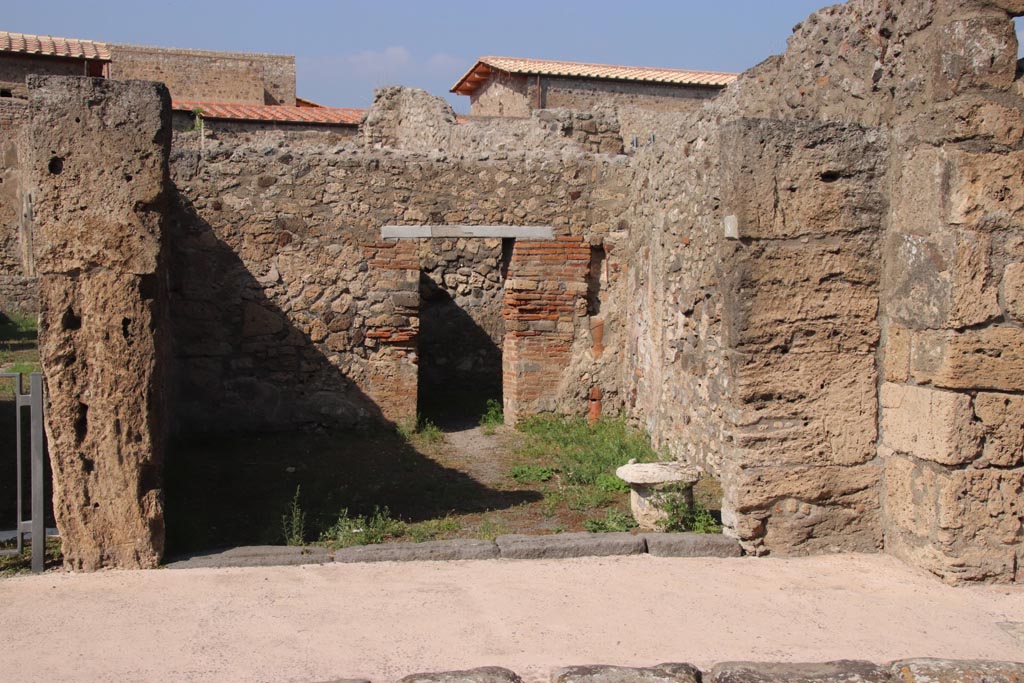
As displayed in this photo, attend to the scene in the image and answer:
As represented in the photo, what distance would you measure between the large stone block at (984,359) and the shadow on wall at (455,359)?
6.48 metres

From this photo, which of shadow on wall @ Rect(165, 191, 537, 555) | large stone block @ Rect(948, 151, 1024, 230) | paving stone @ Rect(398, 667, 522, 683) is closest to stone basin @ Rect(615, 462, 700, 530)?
shadow on wall @ Rect(165, 191, 537, 555)

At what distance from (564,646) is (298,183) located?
6056 millimetres

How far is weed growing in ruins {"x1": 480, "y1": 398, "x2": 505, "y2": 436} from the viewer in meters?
9.39

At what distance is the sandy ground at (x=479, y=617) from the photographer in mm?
3510

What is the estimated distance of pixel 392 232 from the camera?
29.1 ft

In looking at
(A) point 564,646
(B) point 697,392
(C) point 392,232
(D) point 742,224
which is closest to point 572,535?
(A) point 564,646

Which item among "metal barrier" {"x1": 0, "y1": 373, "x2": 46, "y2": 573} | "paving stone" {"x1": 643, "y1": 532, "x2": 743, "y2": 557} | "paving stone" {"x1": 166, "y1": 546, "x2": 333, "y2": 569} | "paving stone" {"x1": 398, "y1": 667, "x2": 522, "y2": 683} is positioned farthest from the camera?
"paving stone" {"x1": 643, "y1": 532, "x2": 743, "y2": 557}

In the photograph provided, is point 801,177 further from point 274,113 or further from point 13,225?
point 274,113

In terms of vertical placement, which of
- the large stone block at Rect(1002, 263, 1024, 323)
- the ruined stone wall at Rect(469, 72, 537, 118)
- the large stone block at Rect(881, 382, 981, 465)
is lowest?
the large stone block at Rect(881, 382, 981, 465)

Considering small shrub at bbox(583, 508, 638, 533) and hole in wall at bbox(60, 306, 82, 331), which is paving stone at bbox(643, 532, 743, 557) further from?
hole in wall at bbox(60, 306, 82, 331)

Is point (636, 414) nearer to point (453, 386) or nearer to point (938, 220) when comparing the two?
point (453, 386)

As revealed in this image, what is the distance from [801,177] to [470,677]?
2926mm

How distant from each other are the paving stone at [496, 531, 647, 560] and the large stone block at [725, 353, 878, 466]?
72 cm

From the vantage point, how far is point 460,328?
35.7 ft
